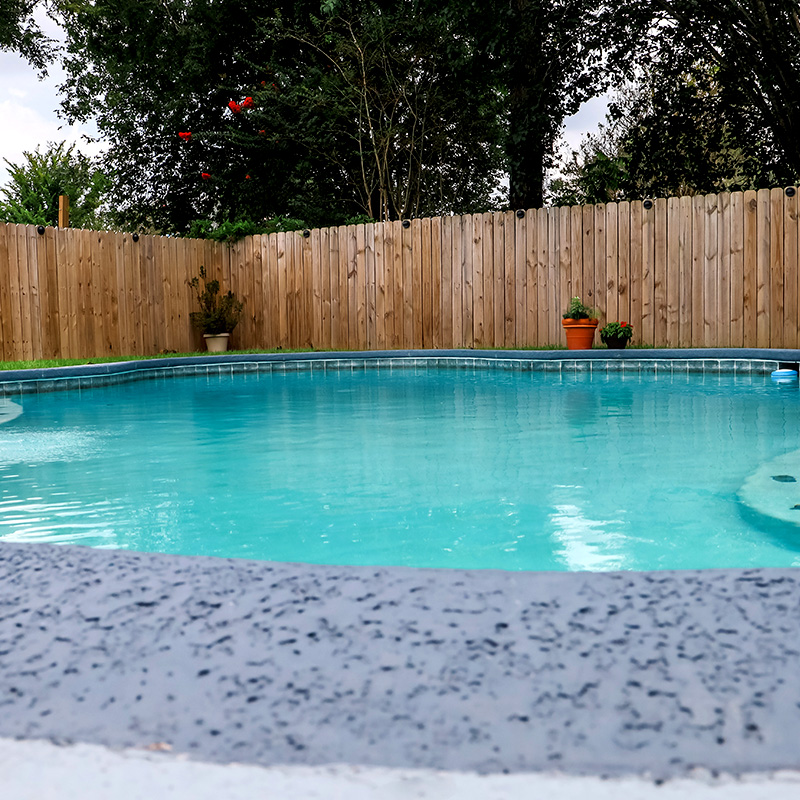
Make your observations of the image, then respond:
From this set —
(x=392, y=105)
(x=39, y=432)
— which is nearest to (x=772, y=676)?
(x=39, y=432)

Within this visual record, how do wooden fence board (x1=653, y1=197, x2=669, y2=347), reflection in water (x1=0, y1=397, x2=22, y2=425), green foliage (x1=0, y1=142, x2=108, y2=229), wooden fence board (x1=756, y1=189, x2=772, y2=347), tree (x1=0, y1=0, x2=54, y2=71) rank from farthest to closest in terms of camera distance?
green foliage (x1=0, y1=142, x2=108, y2=229), tree (x1=0, y1=0, x2=54, y2=71), wooden fence board (x1=653, y1=197, x2=669, y2=347), wooden fence board (x1=756, y1=189, x2=772, y2=347), reflection in water (x1=0, y1=397, x2=22, y2=425)

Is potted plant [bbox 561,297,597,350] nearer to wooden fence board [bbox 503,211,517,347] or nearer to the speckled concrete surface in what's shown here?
wooden fence board [bbox 503,211,517,347]

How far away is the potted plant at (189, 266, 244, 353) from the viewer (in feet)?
39.8

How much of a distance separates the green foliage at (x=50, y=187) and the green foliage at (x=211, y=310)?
7.64 meters

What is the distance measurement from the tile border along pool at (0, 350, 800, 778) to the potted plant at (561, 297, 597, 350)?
27.6 feet

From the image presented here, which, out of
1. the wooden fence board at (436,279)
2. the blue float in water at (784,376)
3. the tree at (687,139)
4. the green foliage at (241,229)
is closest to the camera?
the blue float in water at (784,376)

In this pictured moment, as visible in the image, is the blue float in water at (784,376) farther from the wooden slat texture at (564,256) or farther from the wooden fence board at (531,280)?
the wooden fence board at (531,280)

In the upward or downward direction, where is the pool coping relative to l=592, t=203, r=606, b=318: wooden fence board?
downward

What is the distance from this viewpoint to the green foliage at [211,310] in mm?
12133

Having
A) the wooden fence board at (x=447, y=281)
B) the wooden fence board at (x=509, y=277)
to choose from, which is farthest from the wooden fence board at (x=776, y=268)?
the wooden fence board at (x=447, y=281)

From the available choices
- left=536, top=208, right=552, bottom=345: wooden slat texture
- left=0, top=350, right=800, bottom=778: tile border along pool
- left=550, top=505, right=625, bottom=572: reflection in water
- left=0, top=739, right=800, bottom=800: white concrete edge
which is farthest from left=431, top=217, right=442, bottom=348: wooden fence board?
left=0, top=739, right=800, bottom=800: white concrete edge

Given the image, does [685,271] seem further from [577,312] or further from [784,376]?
[784,376]

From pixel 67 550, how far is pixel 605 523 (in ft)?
6.14

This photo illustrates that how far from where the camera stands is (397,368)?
995 centimetres
